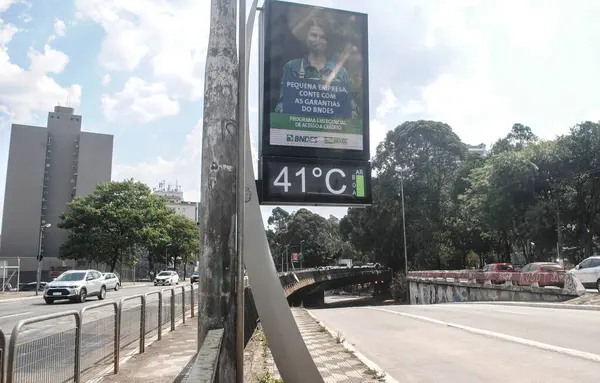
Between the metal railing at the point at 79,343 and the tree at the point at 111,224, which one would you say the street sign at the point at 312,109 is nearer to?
the metal railing at the point at 79,343

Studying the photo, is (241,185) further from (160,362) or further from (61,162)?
(61,162)

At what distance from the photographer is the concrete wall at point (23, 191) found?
6762cm

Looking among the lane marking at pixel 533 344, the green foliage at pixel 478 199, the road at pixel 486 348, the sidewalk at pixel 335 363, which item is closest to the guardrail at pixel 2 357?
the sidewalk at pixel 335 363

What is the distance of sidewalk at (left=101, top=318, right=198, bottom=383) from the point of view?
21.6ft

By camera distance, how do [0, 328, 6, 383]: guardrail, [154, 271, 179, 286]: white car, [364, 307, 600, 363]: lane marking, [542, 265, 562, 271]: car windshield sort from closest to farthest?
[0, 328, 6, 383]: guardrail, [364, 307, 600, 363]: lane marking, [542, 265, 562, 271]: car windshield, [154, 271, 179, 286]: white car

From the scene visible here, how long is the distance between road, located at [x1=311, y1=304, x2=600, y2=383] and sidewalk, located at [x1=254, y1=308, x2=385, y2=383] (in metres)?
0.41

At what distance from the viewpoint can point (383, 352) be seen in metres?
9.21

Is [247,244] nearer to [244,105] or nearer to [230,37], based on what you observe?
[244,105]

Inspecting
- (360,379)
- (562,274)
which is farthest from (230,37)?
(562,274)

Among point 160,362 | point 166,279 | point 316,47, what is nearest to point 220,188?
point 316,47

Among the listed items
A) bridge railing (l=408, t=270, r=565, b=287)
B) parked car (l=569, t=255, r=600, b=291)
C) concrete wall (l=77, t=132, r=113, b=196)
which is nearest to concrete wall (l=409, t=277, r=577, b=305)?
bridge railing (l=408, t=270, r=565, b=287)

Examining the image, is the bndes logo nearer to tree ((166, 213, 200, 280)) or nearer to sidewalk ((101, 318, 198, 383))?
sidewalk ((101, 318, 198, 383))

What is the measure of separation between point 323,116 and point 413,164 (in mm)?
47000

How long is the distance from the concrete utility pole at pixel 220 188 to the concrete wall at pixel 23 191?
241ft
